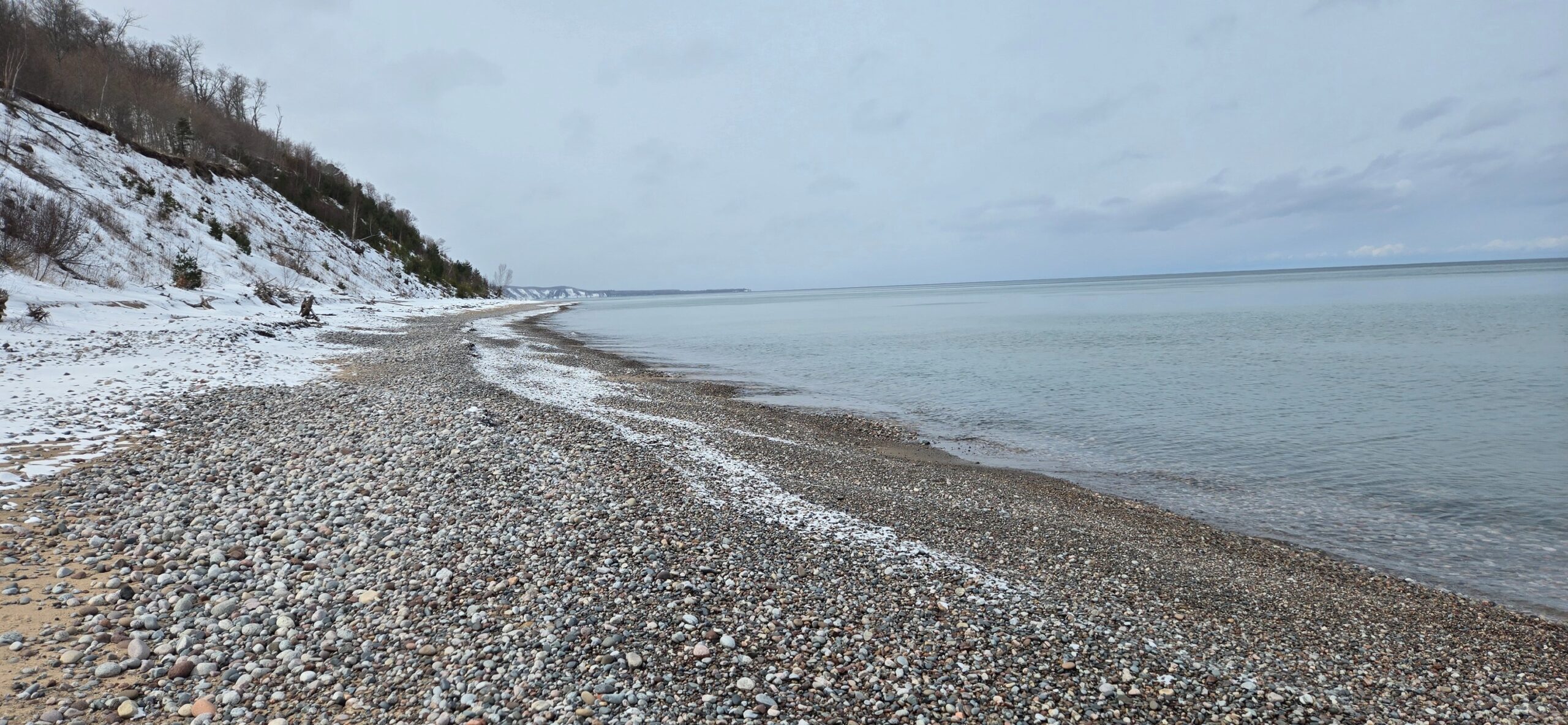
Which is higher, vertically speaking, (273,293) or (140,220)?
(140,220)

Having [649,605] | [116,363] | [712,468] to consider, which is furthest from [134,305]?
[649,605]

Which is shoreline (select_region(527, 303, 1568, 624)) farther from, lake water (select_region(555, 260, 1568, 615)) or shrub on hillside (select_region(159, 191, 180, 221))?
shrub on hillside (select_region(159, 191, 180, 221))

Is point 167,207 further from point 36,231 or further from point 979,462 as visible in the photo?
point 979,462

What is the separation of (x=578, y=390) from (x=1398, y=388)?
26.1 metres

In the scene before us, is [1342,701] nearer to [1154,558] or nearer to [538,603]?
[1154,558]

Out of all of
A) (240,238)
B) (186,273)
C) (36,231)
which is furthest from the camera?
(240,238)

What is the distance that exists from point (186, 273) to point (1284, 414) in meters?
39.6

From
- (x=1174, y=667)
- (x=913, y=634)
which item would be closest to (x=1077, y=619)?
(x=1174, y=667)

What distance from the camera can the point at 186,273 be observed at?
91.3ft

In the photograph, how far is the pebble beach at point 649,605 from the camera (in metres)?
4.73

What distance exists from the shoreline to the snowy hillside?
18.4m

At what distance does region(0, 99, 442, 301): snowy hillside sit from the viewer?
23938mm

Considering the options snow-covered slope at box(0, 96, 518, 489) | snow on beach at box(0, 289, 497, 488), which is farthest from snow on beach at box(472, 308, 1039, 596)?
snow-covered slope at box(0, 96, 518, 489)

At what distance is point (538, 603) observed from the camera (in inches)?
228
